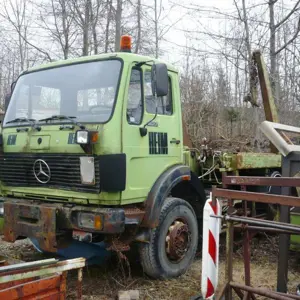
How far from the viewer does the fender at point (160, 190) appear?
4.36 m

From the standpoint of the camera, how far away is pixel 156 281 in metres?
4.67

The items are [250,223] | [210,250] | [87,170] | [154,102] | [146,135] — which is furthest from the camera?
[154,102]

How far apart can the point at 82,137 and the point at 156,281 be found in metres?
1.96

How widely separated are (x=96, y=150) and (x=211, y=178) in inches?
98.1

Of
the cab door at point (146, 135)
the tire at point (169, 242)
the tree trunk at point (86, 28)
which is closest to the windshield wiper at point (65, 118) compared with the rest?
the cab door at point (146, 135)

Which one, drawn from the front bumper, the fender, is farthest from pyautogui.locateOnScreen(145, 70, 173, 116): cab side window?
the front bumper

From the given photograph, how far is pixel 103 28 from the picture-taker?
53.6ft

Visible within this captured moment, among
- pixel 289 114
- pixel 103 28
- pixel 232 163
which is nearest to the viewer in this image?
pixel 232 163

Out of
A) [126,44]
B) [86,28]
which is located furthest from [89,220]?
[86,28]

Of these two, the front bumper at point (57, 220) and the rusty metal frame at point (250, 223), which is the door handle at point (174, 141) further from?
the rusty metal frame at point (250, 223)

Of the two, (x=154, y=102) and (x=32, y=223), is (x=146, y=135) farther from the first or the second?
(x=32, y=223)

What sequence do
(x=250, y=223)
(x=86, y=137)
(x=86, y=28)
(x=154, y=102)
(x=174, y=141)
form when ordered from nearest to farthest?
(x=250, y=223), (x=86, y=137), (x=154, y=102), (x=174, y=141), (x=86, y=28)

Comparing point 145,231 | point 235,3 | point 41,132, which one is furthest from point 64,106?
point 235,3

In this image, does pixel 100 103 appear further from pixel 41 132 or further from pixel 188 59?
pixel 188 59
